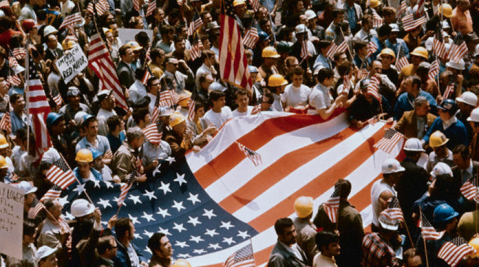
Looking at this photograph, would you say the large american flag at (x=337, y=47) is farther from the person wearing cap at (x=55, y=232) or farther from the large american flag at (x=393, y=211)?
the person wearing cap at (x=55, y=232)

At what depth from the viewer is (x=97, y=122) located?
14695mm

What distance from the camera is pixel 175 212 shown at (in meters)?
13.0

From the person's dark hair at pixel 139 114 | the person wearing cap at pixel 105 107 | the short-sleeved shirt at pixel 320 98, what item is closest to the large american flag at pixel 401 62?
the short-sleeved shirt at pixel 320 98

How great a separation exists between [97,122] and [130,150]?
1011 mm

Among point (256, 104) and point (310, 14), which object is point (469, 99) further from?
point (310, 14)

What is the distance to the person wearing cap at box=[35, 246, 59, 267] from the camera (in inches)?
421

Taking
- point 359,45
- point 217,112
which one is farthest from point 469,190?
point 359,45

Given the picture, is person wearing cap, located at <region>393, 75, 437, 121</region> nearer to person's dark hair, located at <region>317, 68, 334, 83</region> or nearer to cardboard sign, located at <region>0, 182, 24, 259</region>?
person's dark hair, located at <region>317, 68, 334, 83</region>

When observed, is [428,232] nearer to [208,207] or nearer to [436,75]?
[208,207]

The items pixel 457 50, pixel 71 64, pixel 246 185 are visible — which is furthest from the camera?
pixel 457 50

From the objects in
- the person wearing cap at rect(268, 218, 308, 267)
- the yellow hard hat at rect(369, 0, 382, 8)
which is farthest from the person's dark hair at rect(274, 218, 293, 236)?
the yellow hard hat at rect(369, 0, 382, 8)

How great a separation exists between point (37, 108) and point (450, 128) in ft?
19.0

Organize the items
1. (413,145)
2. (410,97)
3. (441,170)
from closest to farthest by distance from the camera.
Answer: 1. (441,170)
2. (413,145)
3. (410,97)

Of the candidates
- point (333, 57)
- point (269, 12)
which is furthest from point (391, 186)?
point (269, 12)
